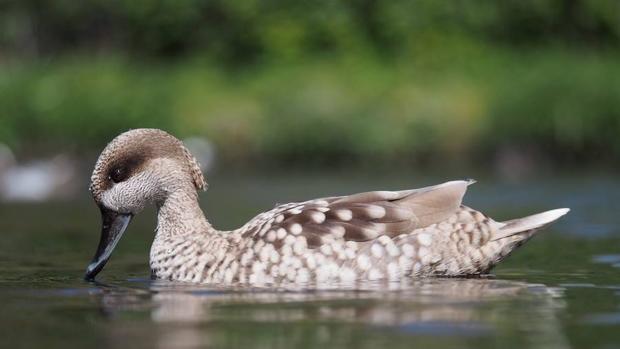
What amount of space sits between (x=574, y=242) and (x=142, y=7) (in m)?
18.7

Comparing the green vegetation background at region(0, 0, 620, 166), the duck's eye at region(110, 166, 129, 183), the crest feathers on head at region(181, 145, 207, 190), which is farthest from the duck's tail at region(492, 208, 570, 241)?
the green vegetation background at region(0, 0, 620, 166)

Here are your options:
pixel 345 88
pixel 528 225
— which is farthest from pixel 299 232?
pixel 345 88

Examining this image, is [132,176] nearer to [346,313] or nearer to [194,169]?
[194,169]

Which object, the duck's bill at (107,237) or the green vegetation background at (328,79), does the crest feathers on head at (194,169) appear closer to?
the duck's bill at (107,237)

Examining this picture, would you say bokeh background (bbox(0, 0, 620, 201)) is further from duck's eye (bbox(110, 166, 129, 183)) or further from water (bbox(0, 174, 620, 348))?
duck's eye (bbox(110, 166, 129, 183))

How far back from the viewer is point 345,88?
23922mm

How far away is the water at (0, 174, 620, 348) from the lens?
22.0 feet

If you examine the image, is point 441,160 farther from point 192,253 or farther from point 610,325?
point 610,325

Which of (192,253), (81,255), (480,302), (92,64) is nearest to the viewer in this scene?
(480,302)

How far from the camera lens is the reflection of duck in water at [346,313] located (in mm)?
6723

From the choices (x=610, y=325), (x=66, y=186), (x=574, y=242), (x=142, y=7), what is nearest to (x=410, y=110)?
(x=66, y=186)

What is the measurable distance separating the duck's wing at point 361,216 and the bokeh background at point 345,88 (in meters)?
10.8

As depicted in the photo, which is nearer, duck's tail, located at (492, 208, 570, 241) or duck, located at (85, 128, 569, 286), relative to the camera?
duck, located at (85, 128, 569, 286)

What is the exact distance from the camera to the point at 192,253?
912 cm
